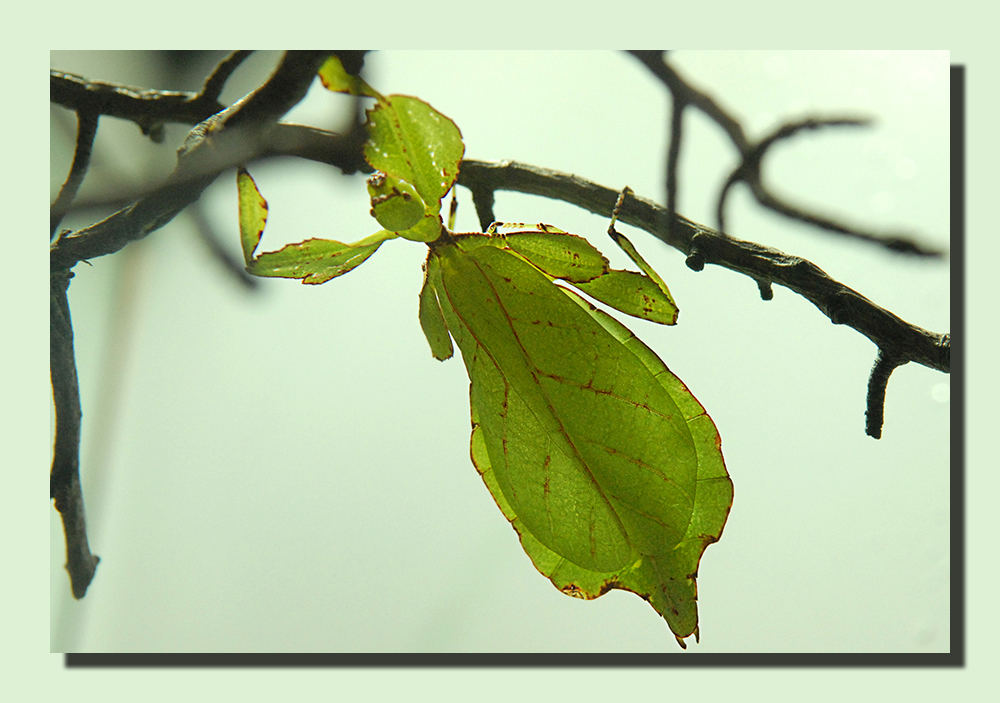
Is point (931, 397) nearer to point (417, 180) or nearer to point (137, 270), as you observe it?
point (417, 180)

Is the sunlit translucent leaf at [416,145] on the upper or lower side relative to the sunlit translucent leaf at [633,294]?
upper

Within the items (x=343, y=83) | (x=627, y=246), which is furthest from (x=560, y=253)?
(x=343, y=83)

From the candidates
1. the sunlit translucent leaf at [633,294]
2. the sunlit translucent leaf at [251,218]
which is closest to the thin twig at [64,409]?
the sunlit translucent leaf at [251,218]

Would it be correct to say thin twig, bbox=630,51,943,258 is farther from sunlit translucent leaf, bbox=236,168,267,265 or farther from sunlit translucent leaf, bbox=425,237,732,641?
sunlit translucent leaf, bbox=236,168,267,265

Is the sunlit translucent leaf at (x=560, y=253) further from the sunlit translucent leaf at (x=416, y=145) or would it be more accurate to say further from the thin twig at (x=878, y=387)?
the thin twig at (x=878, y=387)

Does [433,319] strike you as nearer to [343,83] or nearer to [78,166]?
[343,83]
